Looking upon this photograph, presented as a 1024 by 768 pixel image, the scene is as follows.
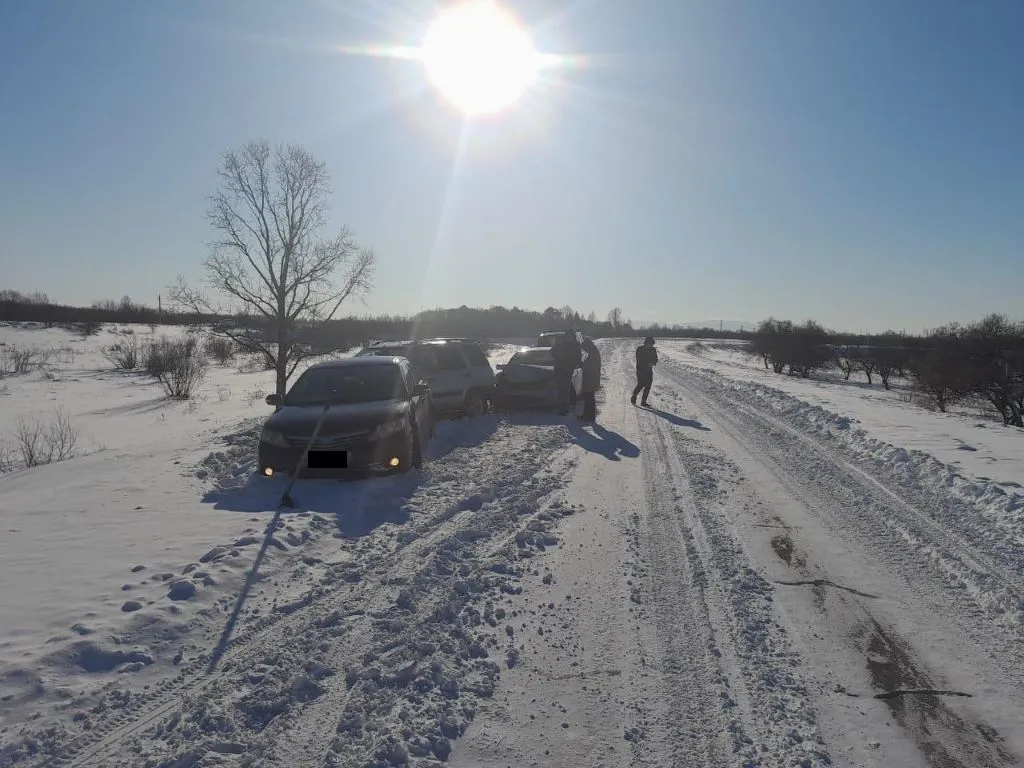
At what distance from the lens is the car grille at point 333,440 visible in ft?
24.1

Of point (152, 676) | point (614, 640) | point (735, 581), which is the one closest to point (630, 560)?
point (735, 581)

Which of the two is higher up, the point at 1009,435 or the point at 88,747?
the point at 1009,435

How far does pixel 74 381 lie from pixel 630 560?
29081 mm

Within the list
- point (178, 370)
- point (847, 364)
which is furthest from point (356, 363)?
point (847, 364)

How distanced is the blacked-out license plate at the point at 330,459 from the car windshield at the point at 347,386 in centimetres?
118

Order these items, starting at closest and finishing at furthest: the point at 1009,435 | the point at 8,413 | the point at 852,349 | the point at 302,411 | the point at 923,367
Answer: the point at 302,411
the point at 1009,435
the point at 8,413
the point at 923,367
the point at 852,349

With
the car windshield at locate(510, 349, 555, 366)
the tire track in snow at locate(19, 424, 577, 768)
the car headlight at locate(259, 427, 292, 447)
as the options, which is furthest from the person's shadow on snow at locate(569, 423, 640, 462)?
the car headlight at locate(259, 427, 292, 447)

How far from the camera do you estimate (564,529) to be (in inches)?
240

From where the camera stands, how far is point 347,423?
24.6 feet

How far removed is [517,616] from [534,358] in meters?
11.2

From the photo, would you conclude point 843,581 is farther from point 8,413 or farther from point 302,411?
point 8,413

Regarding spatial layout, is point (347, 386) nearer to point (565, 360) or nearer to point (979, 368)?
point (565, 360)

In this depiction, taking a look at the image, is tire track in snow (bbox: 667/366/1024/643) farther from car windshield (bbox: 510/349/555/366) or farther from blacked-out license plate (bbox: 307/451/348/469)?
blacked-out license plate (bbox: 307/451/348/469)

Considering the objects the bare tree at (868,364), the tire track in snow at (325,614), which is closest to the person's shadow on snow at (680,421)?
the tire track in snow at (325,614)
